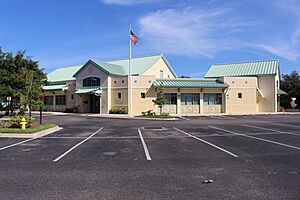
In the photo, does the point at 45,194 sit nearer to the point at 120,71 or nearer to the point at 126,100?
the point at 126,100

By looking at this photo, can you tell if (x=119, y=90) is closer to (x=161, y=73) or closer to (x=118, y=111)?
(x=118, y=111)

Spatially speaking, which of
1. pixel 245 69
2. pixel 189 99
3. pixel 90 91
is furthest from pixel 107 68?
pixel 245 69

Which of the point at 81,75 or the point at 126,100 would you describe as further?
the point at 81,75

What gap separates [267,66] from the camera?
139 feet

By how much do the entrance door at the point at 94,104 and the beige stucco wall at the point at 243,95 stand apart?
1865 centimetres

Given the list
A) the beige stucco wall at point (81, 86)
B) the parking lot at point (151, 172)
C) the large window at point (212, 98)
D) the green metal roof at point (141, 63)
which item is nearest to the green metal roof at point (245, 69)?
the green metal roof at point (141, 63)

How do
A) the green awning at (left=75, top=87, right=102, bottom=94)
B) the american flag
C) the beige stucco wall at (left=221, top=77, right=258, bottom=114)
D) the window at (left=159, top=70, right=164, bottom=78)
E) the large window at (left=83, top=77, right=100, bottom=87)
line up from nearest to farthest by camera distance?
the american flag, the green awning at (left=75, top=87, right=102, bottom=94), the beige stucco wall at (left=221, top=77, right=258, bottom=114), the large window at (left=83, top=77, right=100, bottom=87), the window at (left=159, top=70, right=164, bottom=78)

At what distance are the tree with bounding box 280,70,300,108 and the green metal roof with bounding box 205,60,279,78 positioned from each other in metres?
11.2

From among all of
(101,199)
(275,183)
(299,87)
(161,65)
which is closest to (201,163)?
(275,183)

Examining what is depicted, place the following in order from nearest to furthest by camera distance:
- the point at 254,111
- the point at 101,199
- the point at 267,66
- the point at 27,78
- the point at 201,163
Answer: the point at 101,199, the point at 201,163, the point at 27,78, the point at 254,111, the point at 267,66

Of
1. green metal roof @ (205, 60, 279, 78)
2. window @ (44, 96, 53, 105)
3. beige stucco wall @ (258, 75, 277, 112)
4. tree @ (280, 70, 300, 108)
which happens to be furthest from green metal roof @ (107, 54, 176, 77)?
tree @ (280, 70, 300, 108)

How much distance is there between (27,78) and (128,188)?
1846 cm

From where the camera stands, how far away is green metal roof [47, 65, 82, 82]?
4903cm

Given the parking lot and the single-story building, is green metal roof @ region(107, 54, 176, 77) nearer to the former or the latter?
the single-story building
